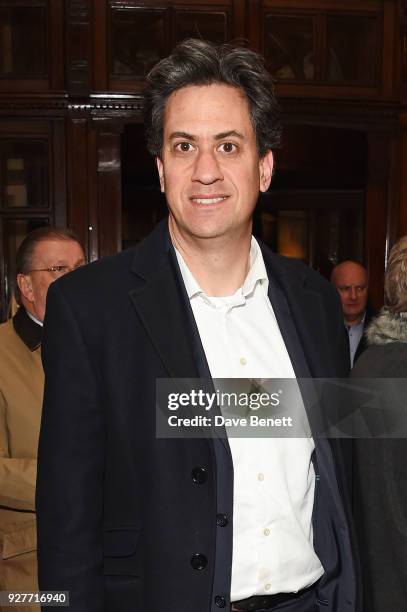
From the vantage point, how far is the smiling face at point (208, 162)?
5.32 ft

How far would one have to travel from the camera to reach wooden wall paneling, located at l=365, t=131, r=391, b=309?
539 centimetres

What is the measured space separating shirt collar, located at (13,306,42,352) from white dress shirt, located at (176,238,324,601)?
96 cm

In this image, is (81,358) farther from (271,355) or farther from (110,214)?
(110,214)

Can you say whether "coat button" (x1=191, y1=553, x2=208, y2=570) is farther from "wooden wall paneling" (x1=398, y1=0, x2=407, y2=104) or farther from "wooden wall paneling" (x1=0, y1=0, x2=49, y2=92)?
"wooden wall paneling" (x1=398, y1=0, x2=407, y2=104)

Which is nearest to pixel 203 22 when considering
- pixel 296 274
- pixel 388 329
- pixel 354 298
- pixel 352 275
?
pixel 352 275

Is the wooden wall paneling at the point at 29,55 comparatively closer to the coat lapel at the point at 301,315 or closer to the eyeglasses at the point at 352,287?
the eyeglasses at the point at 352,287

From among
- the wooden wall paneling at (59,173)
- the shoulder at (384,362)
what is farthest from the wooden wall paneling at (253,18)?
the shoulder at (384,362)

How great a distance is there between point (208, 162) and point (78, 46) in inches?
145

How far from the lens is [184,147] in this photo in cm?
165

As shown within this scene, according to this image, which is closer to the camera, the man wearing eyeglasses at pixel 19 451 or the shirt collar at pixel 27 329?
the man wearing eyeglasses at pixel 19 451

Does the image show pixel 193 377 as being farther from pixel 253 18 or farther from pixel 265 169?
pixel 253 18

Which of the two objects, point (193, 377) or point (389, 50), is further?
point (389, 50)

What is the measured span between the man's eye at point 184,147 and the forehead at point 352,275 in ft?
11.1

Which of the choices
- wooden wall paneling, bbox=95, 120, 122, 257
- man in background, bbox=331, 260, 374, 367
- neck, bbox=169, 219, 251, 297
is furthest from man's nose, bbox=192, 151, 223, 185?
wooden wall paneling, bbox=95, 120, 122, 257
